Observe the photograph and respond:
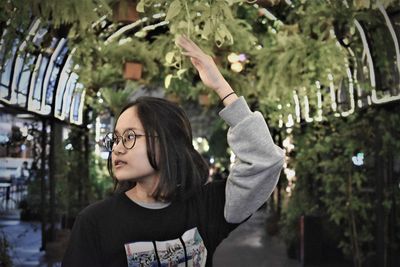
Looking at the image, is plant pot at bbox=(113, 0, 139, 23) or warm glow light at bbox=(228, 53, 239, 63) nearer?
plant pot at bbox=(113, 0, 139, 23)

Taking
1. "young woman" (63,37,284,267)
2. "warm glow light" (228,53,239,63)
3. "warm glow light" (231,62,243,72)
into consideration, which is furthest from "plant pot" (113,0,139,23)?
"warm glow light" (231,62,243,72)

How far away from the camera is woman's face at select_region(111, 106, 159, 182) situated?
169 centimetres

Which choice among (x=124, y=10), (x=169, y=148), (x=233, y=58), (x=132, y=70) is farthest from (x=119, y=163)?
(x=132, y=70)

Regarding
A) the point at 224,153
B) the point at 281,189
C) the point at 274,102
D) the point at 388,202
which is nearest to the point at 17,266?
the point at 388,202

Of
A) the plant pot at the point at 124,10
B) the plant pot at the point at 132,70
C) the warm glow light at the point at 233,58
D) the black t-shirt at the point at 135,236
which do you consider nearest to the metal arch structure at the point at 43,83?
the plant pot at the point at 124,10

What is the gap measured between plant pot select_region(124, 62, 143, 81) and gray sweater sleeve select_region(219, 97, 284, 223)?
6.66 m

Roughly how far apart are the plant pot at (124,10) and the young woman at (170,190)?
319 cm

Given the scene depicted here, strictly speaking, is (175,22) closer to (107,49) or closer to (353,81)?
(353,81)

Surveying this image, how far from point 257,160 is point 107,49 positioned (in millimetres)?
6650

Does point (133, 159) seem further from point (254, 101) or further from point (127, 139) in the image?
Result: point (254, 101)

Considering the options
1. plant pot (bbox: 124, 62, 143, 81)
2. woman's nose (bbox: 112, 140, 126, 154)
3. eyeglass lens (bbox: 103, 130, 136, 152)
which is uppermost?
plant pot (bbox: 124, 62, 143, 81)

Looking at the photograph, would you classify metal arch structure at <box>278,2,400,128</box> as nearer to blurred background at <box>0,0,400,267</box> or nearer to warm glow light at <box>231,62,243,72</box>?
blurred background at <box>0,0,400,267</box>

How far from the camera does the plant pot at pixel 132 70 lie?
823 cm

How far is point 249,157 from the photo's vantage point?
165 cm
